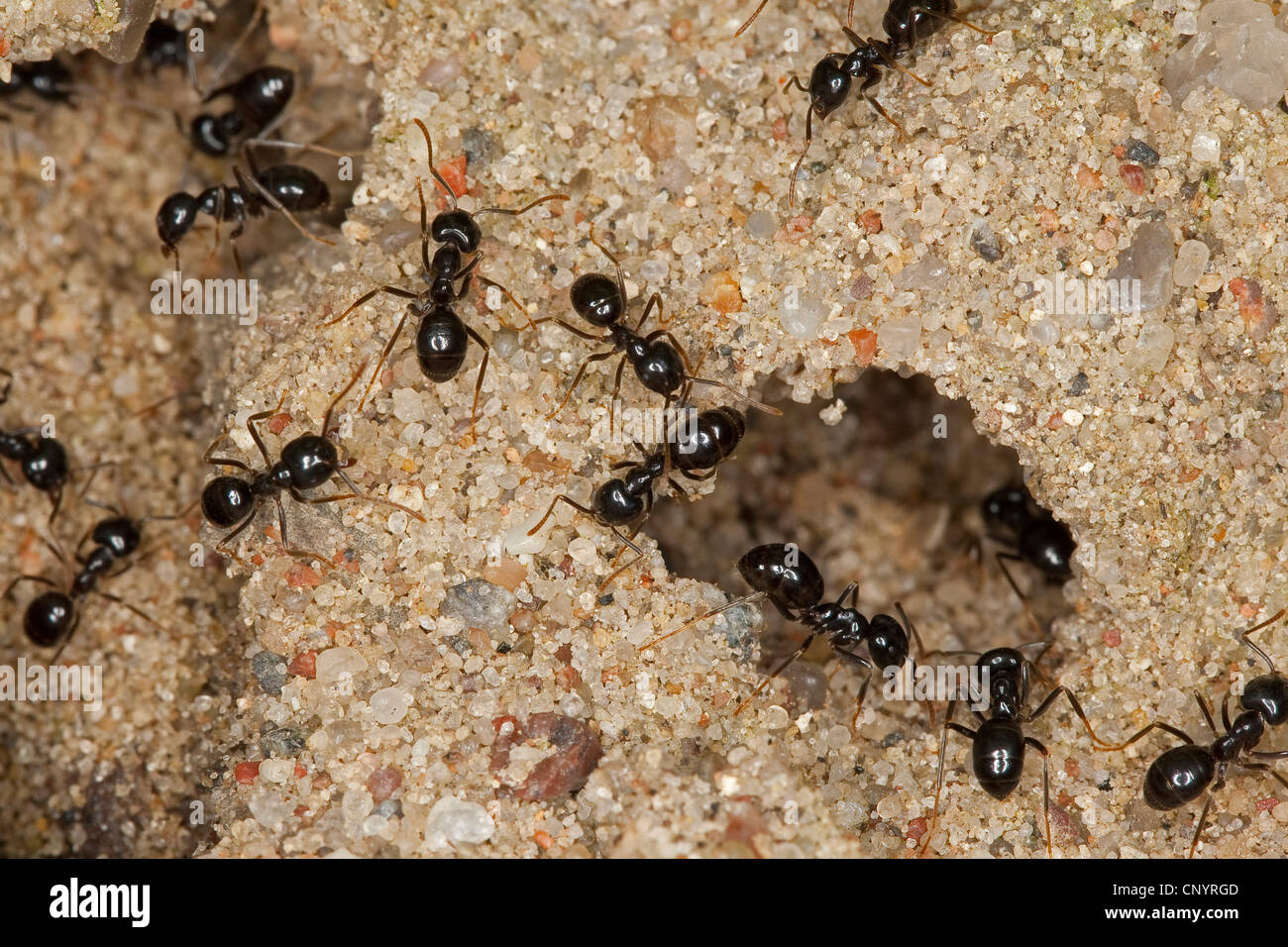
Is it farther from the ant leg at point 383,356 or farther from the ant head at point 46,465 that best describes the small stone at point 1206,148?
the ant head at point 46,465

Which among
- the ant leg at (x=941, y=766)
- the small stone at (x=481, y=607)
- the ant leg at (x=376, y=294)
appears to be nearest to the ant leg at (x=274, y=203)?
the ant leg at (x=376, y=294)

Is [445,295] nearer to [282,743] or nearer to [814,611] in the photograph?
[282,743]

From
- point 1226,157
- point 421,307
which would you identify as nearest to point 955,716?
point 1226,157

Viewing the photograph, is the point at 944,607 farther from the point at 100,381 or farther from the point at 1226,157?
the point at 100,381

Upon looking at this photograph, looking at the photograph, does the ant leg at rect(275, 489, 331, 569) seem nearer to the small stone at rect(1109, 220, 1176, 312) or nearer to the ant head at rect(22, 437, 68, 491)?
the ant head at rect(22, 437, 68, 491)

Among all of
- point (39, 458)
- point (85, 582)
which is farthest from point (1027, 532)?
point (39, 458)

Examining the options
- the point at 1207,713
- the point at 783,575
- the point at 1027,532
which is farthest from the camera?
the point at 1027,532
